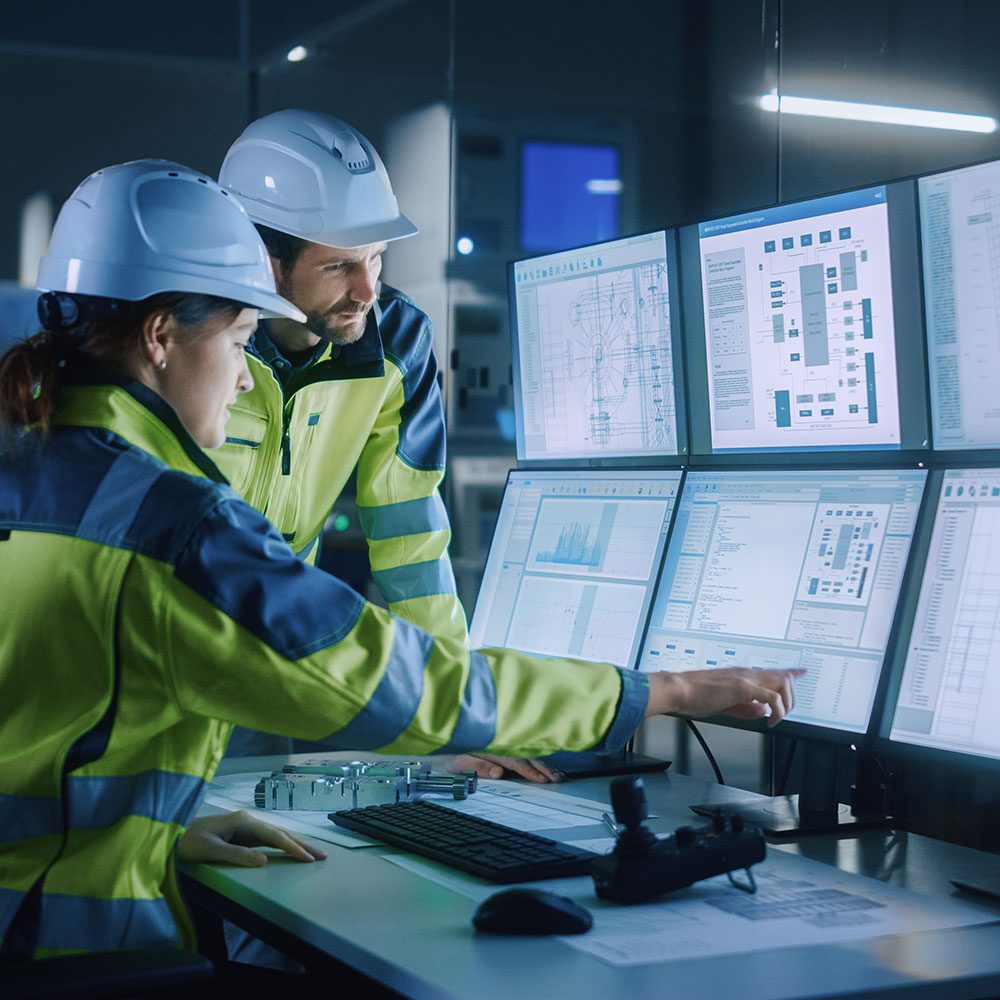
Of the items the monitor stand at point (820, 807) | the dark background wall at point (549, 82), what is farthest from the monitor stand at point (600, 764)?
the dark background wall at point (549, 82)

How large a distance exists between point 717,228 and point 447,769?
83 centimetres

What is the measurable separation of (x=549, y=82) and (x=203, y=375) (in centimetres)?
249

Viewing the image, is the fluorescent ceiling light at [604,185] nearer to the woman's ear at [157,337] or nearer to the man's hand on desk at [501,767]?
the man's hand on desk at [501,767]

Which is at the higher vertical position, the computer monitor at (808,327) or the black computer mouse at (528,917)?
the computer monitor at (808,327)

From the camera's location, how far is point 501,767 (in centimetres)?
188

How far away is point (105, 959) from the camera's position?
1001mm

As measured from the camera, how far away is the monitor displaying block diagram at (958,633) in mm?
1341

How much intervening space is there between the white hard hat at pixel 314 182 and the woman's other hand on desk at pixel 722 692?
0.93 meters

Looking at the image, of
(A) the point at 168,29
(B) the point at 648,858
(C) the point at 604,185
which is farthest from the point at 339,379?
(A) the point at 168,29

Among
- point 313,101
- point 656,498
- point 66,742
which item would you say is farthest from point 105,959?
point 313,101

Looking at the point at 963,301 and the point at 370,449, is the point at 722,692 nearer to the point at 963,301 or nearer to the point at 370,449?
the point at 963,301

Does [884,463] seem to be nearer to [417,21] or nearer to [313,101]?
[417,21]

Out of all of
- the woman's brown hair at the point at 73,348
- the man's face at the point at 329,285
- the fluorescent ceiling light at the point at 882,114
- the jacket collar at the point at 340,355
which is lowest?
the woman's brown hair at the point at 73,348

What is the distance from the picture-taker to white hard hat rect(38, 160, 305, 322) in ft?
4.26
